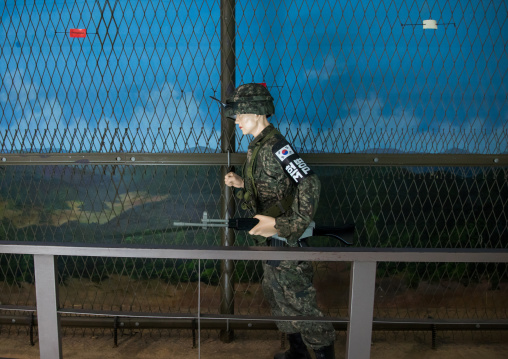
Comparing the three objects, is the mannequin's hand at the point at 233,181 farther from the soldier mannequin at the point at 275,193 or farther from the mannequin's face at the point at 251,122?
the mannequin's face at the point at 251,122

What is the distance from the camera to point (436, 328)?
3096 millimetres

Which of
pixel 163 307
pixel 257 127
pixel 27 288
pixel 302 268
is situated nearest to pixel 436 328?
pixel 302 268

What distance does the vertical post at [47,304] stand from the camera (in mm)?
1379

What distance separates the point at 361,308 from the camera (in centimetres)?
139

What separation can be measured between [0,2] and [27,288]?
2.76 metres

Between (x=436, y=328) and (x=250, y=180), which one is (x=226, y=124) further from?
(x=436, y=328)

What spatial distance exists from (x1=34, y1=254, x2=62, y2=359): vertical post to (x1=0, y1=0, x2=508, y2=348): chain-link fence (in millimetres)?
1667

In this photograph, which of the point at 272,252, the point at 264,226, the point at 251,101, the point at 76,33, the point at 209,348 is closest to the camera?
the point at 272,252

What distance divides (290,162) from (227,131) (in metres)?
0.96

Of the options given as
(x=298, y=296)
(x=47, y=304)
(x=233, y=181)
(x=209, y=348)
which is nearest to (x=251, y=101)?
(x=233, y=181)

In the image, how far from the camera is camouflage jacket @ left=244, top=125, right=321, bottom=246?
1883mm

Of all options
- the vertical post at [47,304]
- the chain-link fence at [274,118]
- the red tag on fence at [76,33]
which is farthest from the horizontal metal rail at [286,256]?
the red tag on fence at [76,33]

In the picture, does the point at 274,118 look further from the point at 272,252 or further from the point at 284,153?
the point at 272,252

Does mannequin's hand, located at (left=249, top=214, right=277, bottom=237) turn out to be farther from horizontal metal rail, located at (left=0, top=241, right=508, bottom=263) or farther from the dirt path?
the dirt path
